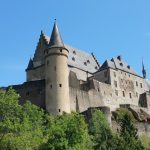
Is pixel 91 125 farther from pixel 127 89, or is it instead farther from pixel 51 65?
pixel 127 89

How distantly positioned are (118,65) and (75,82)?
1595cm

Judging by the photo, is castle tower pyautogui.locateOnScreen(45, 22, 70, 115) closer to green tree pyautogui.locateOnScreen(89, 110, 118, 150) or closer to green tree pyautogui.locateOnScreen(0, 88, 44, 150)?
green tree pyautogui.locateOnScreen(0, 88, 44, 150)

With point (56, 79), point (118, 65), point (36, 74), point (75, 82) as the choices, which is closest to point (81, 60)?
point (118, 65)

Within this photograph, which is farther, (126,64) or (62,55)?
(126,64)

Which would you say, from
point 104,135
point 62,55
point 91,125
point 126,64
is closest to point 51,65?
point 62,55

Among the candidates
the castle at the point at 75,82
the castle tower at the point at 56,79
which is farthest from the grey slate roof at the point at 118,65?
the castle tower at the point at 56,79

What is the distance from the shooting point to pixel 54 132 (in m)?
48.2

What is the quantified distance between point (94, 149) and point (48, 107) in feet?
51.1

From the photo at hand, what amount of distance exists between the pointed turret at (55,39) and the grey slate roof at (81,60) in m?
9.26

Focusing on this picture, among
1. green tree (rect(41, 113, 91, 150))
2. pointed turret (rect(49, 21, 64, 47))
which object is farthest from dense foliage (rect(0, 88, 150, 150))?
pointed turret (rect(49, 21, 64, 47))

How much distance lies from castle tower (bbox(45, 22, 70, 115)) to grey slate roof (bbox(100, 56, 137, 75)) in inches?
664

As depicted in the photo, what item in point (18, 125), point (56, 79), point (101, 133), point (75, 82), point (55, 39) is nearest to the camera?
point (18, 125)

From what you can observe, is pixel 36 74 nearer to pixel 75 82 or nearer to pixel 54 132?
pixel 75 82

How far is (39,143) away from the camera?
50.2 metres
